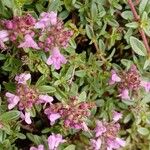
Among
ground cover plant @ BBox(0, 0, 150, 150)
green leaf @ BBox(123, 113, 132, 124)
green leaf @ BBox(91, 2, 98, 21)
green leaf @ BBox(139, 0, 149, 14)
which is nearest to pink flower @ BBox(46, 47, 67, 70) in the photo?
ground cover plant @ BBox(0, 0, 150, 150)

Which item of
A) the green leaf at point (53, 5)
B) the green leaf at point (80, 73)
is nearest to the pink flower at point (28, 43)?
the green leaf at point (53, 5)

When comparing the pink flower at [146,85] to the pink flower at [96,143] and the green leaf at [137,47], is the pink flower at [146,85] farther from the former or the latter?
the pink flower at [96,143]

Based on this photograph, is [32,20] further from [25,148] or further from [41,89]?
[25,148]

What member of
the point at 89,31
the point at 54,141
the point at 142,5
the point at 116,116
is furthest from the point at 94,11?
the point at 54,141

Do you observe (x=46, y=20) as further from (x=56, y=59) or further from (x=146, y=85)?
(x=146, y=85)

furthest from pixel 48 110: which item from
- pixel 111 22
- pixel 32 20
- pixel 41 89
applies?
pixel 111 22

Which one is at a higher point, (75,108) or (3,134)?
(75,108)
